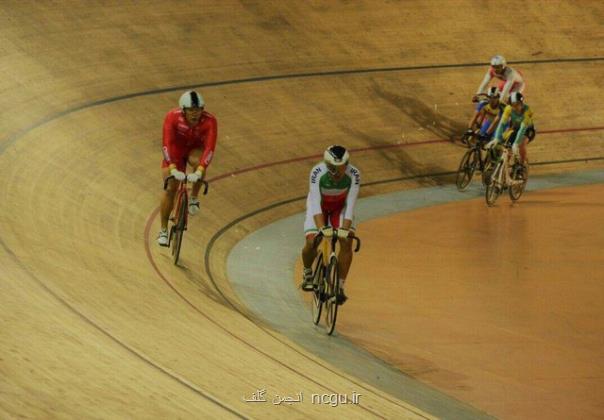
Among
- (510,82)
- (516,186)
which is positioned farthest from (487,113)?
(516,186)

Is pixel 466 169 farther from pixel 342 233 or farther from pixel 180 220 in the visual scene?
pixel 342 233

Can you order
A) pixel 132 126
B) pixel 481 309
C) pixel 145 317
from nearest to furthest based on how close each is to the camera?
1. pixel 145 317
2. pixel 481 309
3. pixel 132 126

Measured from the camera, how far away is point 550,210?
12688mm

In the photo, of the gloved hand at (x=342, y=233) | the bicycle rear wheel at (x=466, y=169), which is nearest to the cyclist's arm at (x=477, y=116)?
the bicycle rear wheel at (x=466, y=169)

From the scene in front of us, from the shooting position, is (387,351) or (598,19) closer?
(387,351)

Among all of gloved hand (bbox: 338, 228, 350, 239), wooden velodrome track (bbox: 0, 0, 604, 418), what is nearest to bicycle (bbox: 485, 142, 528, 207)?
wooden velodrome track (bbox: 0, 0, 604, 418)

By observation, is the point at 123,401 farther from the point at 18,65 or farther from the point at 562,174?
the point at 562,174

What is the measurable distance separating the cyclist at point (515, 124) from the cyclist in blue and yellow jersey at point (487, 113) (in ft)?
1.12

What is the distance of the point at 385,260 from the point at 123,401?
535cm

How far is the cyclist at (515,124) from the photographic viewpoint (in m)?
12.9

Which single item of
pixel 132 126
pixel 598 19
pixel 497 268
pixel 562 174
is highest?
pixel 598 19

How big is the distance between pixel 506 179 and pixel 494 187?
0.14m

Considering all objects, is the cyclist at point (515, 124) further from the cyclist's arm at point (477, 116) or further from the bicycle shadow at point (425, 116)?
the bicycle shadow at point (425, 116)

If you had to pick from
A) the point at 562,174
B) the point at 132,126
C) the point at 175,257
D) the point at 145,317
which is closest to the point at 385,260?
the point at 175,257
